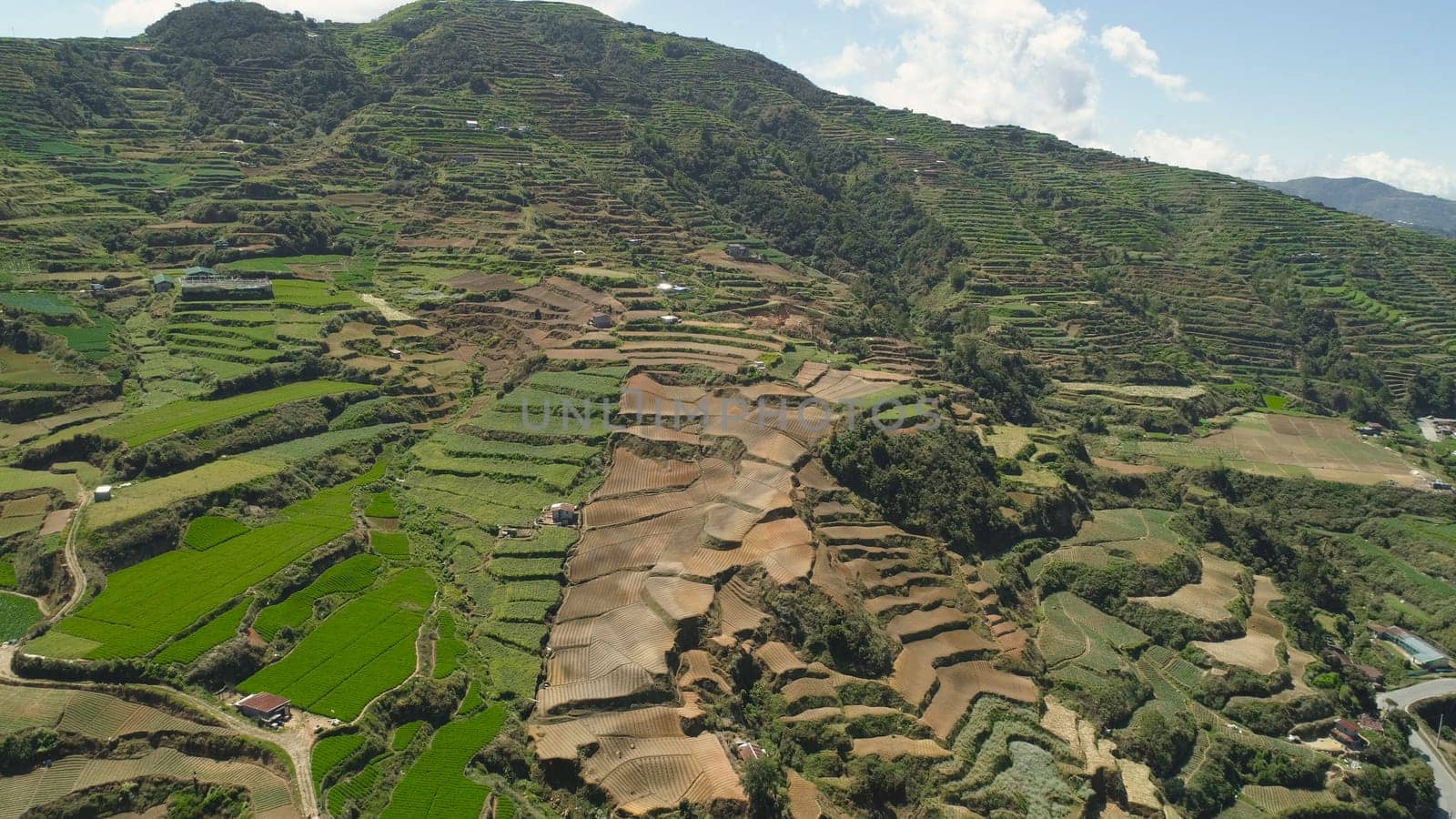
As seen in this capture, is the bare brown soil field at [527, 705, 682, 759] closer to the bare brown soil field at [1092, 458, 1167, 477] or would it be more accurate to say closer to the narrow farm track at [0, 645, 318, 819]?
the narrow farm track at [0, 645, 318, 819]

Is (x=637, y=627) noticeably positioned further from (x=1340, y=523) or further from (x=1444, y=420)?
(x=1444, y=420)

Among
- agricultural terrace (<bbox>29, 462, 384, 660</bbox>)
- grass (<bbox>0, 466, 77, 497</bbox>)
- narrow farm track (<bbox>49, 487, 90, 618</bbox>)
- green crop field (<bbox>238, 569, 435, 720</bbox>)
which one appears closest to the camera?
green crop field (<bbox>238, 569, 435, 720</bbox>)

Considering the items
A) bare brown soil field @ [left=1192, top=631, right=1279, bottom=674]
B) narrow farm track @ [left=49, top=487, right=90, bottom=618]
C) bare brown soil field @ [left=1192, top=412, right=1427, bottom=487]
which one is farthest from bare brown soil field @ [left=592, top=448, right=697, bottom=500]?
bare brown soil field @ [left=1192, top=412, right=1427, bottom=487]

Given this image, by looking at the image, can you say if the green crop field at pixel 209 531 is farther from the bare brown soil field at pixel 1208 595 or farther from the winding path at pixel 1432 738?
the winding path at pixel 1432 738

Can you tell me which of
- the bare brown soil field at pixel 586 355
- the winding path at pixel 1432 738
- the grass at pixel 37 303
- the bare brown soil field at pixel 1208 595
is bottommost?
the winding path at pixel 1432 738

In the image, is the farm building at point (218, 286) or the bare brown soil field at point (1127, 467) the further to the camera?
the bare brown soil field at point (1127, 467)

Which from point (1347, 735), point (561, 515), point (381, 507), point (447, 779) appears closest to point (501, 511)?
point (561, 515)

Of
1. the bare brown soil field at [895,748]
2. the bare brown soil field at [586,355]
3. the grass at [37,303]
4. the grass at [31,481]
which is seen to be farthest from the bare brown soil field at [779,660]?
the grass at [37,303]
